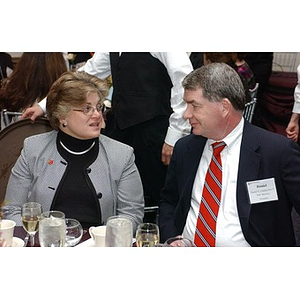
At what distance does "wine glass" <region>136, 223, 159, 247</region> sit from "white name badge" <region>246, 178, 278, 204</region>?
47 cm

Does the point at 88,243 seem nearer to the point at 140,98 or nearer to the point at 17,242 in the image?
the point at 17,242

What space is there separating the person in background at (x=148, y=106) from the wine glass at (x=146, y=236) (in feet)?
3.68

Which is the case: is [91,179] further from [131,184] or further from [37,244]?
[37,244]

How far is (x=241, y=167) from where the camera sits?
229cm

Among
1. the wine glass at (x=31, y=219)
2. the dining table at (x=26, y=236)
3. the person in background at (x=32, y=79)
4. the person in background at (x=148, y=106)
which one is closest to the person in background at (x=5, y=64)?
the person in background at (x=32, y=79)

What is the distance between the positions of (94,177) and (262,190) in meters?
0.75

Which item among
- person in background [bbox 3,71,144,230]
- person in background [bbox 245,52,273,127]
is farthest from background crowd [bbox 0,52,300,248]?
person in background [bbox 245,52,273,127]

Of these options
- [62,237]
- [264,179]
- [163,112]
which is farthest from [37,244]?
[163,112]

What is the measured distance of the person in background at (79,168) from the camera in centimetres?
256

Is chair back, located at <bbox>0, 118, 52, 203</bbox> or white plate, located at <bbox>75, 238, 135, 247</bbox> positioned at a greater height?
chair back, located at <bbox>0, 118, 52, 203</bbox>

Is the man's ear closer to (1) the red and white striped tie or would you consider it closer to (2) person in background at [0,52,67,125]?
(1) the red and white striped tie

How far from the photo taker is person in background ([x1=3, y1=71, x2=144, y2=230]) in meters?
2.56

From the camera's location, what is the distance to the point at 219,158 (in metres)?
2.35

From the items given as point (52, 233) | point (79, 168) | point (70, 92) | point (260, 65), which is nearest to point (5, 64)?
point (260, 65)
